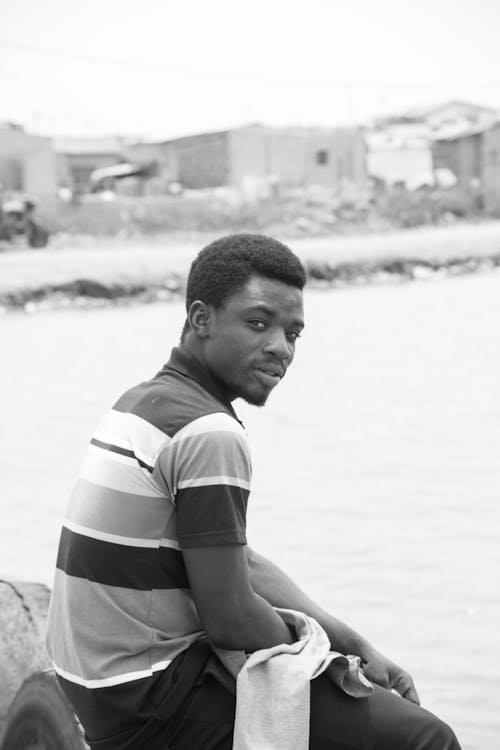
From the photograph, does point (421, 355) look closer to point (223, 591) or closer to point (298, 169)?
point (223, 591)

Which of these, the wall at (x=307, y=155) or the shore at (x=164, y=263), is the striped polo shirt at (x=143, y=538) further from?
the wall at (x=307, y=155)

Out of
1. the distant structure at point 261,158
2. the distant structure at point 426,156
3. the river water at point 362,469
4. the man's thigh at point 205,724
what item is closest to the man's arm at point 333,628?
the man's thigh at point 205,724

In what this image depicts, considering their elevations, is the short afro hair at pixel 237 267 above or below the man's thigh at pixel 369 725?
above

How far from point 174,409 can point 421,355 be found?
11364 millimetres

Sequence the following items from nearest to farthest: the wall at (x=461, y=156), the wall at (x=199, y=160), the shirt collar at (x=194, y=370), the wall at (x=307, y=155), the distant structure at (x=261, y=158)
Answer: the shirt collar at (x=194, y=370), the distant structure at (x=261, y=158), the wall at (x=199, y=160), the wall at (x=307, y=155), the wall at (x=461, y=156)

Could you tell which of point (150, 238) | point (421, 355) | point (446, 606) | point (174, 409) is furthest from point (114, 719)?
point (150, 238)

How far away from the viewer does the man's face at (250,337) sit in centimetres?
215

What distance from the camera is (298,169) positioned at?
146 ft

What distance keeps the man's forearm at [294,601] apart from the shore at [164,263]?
46.9 feet

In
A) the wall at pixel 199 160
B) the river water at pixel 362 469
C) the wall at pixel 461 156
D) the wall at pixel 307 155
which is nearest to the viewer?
the river water at pixel 362 469

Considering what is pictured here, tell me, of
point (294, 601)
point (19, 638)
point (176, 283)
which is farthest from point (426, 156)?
point (294, 601)

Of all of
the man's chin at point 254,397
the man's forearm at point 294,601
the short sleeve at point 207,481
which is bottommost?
the man's forearm at point 294,601

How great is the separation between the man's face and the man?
0.37 feet

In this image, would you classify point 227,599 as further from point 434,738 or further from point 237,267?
point 237,267
